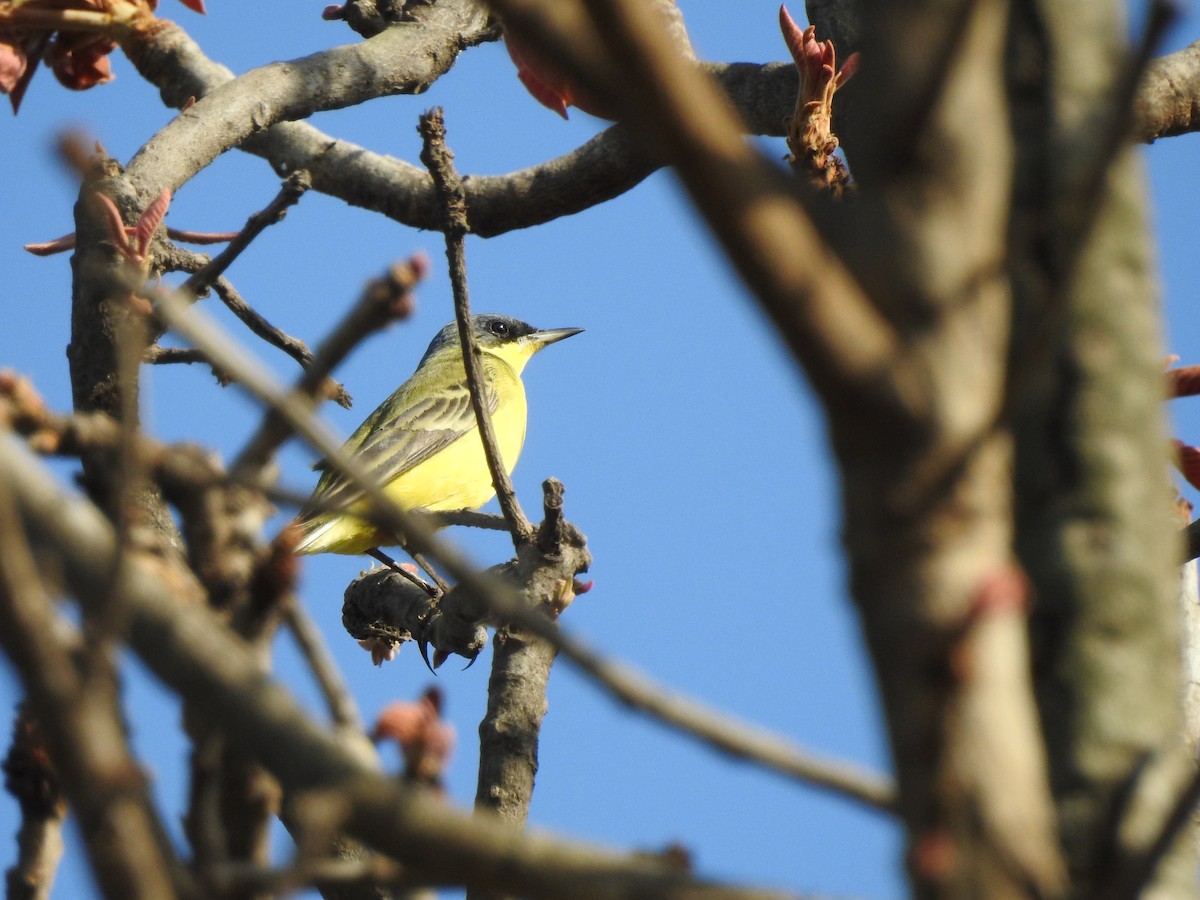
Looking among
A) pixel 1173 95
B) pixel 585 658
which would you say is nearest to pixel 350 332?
pixel 585 658

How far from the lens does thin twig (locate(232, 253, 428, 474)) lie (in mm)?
1215

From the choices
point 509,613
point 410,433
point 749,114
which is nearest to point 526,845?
point 509,613

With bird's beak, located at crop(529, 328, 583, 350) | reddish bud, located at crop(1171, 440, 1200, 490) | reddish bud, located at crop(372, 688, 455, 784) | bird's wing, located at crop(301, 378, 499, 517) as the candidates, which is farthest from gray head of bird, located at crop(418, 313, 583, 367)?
reddish bud, located at crop(372, 688, 455, 784)

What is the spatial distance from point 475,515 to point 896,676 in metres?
3.00

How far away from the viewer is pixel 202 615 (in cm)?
119

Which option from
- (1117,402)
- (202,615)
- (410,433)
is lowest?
(202,615)

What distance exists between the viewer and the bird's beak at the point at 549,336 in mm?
10445

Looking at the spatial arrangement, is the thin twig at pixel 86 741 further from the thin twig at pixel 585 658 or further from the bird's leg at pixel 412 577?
the bird's leg at pixel 412 577

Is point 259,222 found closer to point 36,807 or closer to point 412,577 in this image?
point 36,807

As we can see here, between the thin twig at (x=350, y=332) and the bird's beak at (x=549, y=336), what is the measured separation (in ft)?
29.7

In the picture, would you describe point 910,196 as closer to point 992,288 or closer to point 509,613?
point 992,288

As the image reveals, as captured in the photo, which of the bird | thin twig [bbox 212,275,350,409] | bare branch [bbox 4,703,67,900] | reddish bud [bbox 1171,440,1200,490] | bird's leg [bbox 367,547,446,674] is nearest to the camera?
bare branch [bbox 4,703,67,900]

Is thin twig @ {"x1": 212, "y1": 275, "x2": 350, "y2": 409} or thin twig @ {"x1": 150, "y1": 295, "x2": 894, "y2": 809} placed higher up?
thin twig @ {"x1": 212, "y1": 275, "x2": 350, "y2": 409}

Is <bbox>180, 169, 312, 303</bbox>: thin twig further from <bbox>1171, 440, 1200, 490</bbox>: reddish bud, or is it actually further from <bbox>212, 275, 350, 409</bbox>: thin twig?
<bbox>1171, 440, 1200, 490</bbox>: reddish bud
